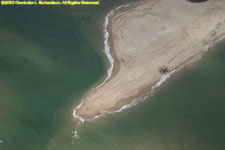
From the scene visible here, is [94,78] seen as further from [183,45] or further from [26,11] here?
[26,11]

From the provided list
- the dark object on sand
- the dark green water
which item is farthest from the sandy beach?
the dark green water

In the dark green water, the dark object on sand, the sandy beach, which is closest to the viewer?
the dark green water

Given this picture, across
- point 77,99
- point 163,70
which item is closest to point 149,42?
point 163,70

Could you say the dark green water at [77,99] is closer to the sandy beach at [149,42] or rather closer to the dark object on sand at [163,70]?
the dark object on sand at [163,70]

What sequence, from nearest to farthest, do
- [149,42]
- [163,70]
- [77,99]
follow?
1. [77,99]
2. [163,70]
3. [149,42]

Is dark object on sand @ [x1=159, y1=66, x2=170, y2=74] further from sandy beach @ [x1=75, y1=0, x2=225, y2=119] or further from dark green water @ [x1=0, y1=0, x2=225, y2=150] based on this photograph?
dark green water @ [x1=0, y1=0, x2=225, y2=150]

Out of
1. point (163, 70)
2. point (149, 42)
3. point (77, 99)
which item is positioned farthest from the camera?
point (149, 42)

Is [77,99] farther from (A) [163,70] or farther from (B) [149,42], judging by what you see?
(B) [149,42]

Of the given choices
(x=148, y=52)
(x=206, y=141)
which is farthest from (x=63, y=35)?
(x=206, y=141)
